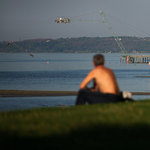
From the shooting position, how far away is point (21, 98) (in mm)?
42031

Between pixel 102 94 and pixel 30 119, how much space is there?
2.86 meters

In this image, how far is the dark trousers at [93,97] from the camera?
10977mm

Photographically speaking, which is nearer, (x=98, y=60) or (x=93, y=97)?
(x=93, y=97)

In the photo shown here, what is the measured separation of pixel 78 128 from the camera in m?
8.02

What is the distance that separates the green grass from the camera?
7.00m

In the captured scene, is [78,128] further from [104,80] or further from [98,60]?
[98,60]

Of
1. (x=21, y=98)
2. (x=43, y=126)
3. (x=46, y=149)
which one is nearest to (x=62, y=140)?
(x=46, y=149)

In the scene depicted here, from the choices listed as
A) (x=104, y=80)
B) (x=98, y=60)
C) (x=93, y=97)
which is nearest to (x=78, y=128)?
(x=93, y=97)

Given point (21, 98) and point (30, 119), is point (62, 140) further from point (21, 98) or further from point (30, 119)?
point (21, 98)

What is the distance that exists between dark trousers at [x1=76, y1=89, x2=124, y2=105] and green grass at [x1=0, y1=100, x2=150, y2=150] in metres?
0.59

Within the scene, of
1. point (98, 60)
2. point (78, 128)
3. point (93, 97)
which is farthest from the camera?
point (98, 60)

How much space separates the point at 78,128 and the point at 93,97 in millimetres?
3259

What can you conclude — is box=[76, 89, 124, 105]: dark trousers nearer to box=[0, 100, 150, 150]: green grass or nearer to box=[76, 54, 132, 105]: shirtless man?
box=[76, 54, 132, 105]: shirtless man

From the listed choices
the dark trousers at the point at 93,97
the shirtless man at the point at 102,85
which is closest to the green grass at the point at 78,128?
the dark trousers at the point at 93,97
